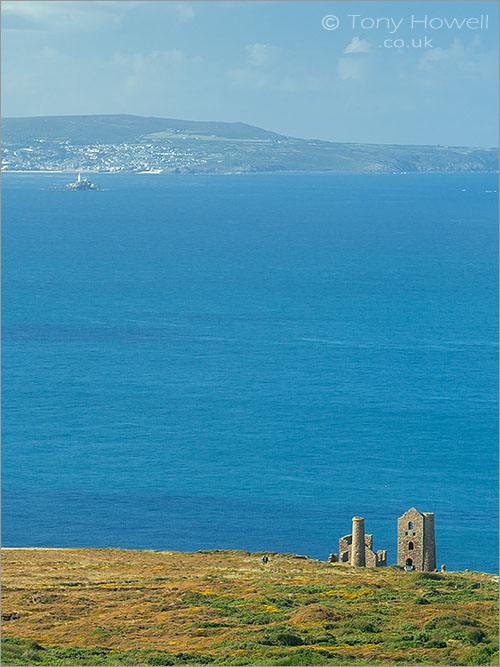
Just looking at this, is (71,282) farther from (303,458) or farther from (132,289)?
(303,458)

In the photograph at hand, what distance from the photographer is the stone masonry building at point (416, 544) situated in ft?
180

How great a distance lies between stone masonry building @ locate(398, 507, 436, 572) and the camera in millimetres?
54781

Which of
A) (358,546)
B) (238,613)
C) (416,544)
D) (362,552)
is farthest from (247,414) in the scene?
(238,613)

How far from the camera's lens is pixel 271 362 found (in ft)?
383

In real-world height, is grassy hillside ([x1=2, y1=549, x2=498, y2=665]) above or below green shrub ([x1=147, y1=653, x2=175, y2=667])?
below

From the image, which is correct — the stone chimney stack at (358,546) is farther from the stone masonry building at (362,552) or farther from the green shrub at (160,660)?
the green shrub at (160,660)

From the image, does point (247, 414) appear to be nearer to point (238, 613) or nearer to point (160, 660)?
point (238, 613)

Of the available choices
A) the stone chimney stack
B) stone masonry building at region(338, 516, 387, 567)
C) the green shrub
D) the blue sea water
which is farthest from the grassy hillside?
the blue sea water

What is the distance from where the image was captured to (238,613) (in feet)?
140

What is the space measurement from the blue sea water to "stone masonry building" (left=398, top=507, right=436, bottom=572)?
14955 mm

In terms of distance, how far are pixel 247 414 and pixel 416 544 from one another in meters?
45.8

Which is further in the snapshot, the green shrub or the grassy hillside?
the grassy hillside

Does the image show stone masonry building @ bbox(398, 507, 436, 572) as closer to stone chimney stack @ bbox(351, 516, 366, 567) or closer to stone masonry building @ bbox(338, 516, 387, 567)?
stone masonry building @ bbox(338, 516, 387, 567)

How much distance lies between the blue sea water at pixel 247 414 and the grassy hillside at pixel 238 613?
55.8ft
